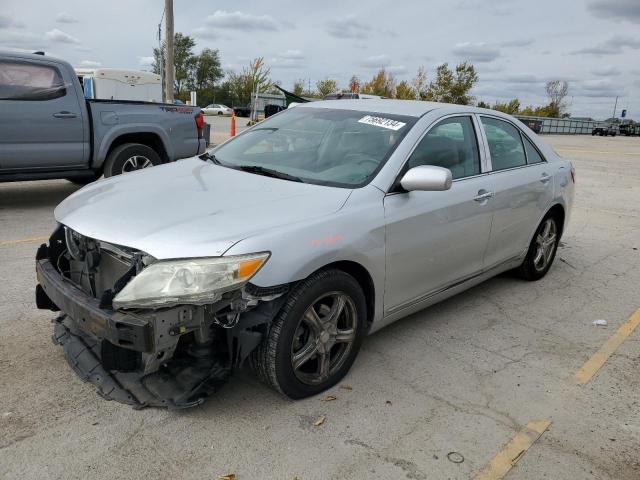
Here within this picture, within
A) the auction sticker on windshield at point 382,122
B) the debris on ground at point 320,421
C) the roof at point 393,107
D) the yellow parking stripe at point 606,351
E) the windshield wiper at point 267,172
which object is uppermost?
the roof at point 393,107

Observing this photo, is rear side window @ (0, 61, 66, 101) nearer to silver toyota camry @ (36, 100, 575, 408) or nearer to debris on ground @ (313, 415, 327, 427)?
silver toyota camry @ (36, 100, 575, 408)

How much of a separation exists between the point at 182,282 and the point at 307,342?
2.80 ft

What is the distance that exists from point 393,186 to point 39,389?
2329mm

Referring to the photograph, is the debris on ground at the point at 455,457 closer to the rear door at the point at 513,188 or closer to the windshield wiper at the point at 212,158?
the rear door at the point at 513,188

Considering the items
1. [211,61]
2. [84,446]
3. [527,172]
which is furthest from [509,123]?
[211,61]

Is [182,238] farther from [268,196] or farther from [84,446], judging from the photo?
[84,446]

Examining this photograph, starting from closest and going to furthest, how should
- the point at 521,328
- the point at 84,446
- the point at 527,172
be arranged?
the point at 84,446
the point at 521,328
the point at 527,172

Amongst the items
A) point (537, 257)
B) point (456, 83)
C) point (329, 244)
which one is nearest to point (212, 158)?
point (329, 244)

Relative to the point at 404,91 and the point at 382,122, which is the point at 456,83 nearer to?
the point at 404,91

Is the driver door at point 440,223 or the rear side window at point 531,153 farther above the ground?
the rear side window at point 531,153

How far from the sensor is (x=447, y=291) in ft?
13.2

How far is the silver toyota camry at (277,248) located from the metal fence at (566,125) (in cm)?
4925

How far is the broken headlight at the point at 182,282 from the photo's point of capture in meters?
2.50

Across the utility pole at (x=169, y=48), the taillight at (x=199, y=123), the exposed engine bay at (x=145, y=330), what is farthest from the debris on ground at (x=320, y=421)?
the utility pole at (x=169, y=48)
